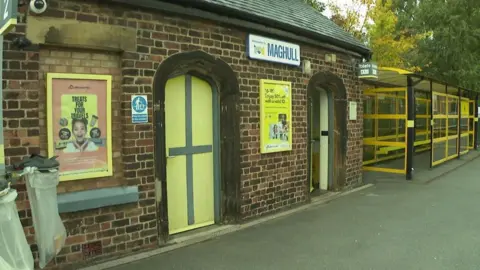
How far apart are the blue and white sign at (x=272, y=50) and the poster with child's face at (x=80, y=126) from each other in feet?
8.40

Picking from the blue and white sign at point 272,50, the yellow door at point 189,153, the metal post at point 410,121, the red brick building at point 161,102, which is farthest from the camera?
the metal post at point 410,121

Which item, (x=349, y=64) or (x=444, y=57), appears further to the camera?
(x=444, y=57)

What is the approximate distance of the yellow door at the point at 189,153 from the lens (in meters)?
6.02

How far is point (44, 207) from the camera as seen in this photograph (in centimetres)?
357

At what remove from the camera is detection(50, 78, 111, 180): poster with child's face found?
4.77 m

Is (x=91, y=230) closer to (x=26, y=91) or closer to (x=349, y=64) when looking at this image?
(x=26, y=91)

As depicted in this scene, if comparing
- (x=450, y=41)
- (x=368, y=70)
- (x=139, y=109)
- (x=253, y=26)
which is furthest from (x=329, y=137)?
(x=450, y=41)

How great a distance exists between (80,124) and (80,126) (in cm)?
2

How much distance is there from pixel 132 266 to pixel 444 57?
20.5 metres

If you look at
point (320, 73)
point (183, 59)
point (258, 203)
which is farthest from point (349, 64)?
point (183, 59)

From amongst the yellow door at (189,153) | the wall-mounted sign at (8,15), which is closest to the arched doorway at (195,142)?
the yellow door at (189,153)

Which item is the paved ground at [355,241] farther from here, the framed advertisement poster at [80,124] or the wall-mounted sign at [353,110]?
the wall-mounted sign at [353,110]

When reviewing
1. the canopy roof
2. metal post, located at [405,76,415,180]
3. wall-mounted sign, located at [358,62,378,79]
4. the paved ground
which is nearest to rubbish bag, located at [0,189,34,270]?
the paved ground

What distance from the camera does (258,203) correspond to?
23.2ft
